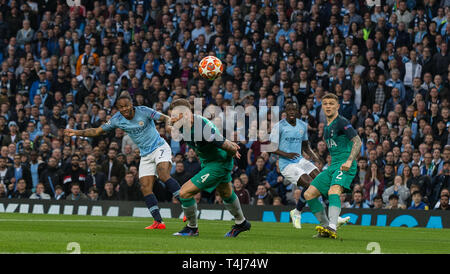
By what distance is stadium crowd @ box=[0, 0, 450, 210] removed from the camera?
2084 centimetres

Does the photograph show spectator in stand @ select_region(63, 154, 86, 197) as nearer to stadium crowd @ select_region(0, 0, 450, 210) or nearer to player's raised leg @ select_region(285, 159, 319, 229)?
stadium crowd @ select_region(0, 0, 450, 210)

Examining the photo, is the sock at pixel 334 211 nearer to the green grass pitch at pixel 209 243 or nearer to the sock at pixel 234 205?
the green grass pitch at pixel 209 243

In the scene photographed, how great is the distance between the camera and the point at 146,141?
51.4 feet

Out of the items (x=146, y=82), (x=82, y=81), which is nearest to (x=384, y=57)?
(x=146, y=82)

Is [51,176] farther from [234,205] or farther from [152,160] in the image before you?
[234,205]

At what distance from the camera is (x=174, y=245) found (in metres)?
10.5

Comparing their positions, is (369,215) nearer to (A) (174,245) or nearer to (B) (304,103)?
(B) (304,103)

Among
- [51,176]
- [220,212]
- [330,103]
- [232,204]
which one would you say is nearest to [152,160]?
[232,204]

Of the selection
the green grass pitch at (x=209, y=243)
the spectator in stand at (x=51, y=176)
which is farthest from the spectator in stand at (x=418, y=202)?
the spectator in stand at (x=51, y=176)

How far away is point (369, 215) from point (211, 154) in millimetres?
7908

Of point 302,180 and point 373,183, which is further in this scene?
point 373,183

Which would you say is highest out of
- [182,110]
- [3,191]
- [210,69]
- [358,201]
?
[210,69]

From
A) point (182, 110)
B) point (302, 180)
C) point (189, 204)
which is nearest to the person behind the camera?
point (182, 110)

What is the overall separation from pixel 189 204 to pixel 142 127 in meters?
3.47
